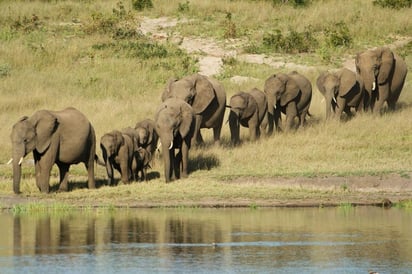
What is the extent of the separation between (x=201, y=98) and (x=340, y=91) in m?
4.62

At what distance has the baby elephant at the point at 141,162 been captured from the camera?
78.4 ft

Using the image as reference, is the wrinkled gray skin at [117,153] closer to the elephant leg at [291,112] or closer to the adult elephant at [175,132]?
the adult elephant at [175,132]

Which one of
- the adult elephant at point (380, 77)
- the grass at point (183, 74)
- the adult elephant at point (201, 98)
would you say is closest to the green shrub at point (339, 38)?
the grass at point (183, 74)

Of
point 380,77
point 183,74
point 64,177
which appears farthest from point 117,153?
point 183,74

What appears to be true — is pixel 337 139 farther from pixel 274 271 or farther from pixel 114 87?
pixel 274 271

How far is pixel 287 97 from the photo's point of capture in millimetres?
29281

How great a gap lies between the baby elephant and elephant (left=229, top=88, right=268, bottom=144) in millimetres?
3764

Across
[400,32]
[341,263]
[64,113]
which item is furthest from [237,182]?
[400,32]

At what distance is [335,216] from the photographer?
2020 cm

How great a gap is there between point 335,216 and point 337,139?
7.20 meters

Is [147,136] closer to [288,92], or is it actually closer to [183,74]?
[288,92]

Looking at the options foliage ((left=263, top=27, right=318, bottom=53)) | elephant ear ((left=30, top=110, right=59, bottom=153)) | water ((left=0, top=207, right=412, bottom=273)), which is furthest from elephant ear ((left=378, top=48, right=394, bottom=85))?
elephant ear ((left=30, top=110, right=59, bottom=153))

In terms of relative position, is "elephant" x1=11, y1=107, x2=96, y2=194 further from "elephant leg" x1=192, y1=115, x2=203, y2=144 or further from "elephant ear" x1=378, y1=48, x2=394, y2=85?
"elephant ear" x1=378, y1=48, x2=394, y2=85

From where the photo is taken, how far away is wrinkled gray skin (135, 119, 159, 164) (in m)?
25.0
